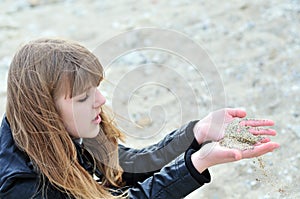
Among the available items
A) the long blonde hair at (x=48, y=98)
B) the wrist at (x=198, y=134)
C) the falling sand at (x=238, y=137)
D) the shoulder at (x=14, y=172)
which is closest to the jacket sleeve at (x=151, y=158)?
the wrist at (x=198, y=134)

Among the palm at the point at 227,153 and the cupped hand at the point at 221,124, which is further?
the cupped hand at the point at 221,124

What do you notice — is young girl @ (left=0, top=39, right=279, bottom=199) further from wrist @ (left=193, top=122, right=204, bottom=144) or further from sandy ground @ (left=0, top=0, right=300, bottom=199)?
sandy ground @ (left=0, top=0, right=300, bottom=199)

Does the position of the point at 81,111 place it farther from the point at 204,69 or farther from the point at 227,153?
the point at 204,69

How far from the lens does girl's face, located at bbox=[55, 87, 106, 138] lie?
1.45m

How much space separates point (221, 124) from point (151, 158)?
28 centimetres

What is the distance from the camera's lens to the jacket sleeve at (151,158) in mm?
1731

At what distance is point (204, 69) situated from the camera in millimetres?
2789

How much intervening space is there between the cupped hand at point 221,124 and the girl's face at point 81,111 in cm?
32

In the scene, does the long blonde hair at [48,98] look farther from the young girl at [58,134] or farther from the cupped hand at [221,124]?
the cupped hand at [221,124]

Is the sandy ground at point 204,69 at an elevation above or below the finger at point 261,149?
below

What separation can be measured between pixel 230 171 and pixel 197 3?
159 centimetres

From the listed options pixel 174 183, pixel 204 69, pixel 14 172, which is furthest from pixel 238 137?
pixel 204 69

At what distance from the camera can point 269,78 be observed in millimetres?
2645

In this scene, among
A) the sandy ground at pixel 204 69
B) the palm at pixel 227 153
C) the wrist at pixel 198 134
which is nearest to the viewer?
the palm at pixel 227 153
